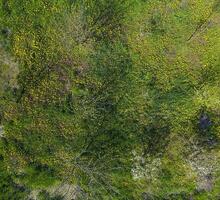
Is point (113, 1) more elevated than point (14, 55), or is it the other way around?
point (113, 1)

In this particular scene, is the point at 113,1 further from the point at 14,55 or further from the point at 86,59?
the point at 14,55

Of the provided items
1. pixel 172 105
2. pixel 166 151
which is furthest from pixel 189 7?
pixel 166 151

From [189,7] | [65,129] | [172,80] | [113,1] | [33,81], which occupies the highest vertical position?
[189,7]

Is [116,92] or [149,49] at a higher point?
[149,49]

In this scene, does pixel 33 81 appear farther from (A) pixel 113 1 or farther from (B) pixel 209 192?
(B) pixel 209 192

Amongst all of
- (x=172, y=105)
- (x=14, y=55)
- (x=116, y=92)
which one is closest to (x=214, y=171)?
(x=172, y=105)

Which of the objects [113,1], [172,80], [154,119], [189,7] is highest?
[189,7]
